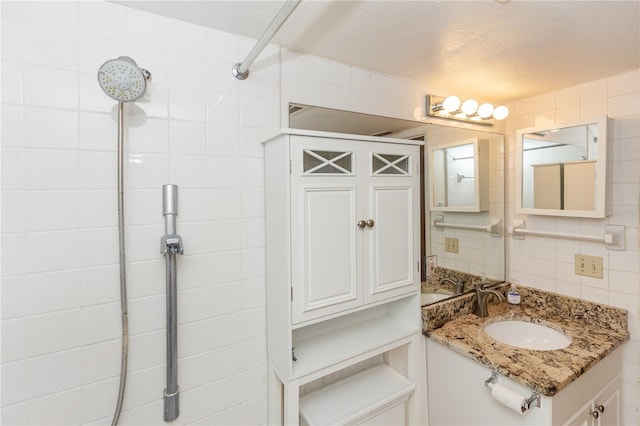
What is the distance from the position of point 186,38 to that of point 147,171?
1.62 feet

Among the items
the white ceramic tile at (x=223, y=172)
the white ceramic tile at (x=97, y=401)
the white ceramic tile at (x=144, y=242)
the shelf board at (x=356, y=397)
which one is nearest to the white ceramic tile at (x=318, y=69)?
the white ceramic tile at (x=223, y=172)

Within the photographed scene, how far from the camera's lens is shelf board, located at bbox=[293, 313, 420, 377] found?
47.2 inches

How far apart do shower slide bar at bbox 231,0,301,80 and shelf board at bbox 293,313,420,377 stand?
113 centimetres

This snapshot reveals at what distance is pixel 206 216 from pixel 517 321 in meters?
1.71

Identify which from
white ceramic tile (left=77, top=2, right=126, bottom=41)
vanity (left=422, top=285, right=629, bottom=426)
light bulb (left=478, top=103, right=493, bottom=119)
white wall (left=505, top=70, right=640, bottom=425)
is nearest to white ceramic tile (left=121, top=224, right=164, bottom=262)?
white ceramic tile (left=77, top=2, right=126, bottom=41)

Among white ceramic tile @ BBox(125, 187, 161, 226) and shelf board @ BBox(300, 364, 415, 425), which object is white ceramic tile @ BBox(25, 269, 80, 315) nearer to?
white ceramic tile @ BBox(125, 187, 161, 226)

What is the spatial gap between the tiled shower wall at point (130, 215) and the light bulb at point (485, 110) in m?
1.20

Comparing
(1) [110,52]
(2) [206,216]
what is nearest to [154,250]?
(2) [206,216]

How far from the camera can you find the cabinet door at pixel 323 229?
108 centimetres

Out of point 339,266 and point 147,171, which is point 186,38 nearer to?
point 147,171

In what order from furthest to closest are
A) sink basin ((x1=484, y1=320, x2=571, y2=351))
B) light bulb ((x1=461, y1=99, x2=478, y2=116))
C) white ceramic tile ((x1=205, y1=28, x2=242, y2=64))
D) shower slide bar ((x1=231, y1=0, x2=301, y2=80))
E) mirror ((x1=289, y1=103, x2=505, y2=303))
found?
1. light bulb ((x1=461, y1=99, x2=478, y2=116))
2. sink basin ((x1=484, y1=320, x2=571, y2=351))
3. mirror ((x1=289, y1=103, x2=505, y2=303))
4. white ceramic tile ((x1=205, y1=28, x2=242, y2=64))
5. shower slide bar ((x1=231, y1=0, x2=301, y2=80))

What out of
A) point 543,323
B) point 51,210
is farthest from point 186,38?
point 543,323

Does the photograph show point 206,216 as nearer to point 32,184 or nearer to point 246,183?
point 246,183

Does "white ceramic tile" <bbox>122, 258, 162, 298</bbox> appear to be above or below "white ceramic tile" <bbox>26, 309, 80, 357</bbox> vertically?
above
